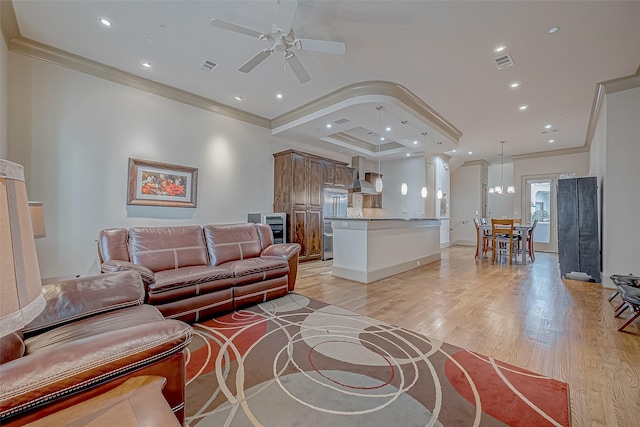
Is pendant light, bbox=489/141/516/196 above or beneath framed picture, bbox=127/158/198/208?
above

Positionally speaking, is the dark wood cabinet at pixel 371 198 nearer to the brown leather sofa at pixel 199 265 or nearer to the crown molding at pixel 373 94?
the crown molding at pixel 373 94

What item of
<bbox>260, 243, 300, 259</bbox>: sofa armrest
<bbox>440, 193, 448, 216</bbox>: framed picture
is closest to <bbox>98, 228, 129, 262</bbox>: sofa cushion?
<bbox>260, 243, 300, 259</bbox>: sofa armrest

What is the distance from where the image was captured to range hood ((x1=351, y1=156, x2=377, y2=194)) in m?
7.52

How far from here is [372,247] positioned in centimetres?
449

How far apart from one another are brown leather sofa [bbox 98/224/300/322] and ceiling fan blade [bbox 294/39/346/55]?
251 centimetres

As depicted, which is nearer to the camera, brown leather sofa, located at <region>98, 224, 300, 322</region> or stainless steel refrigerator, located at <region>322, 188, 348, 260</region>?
brown leather sofa, located at <region>98, 224, 300, 322</region>

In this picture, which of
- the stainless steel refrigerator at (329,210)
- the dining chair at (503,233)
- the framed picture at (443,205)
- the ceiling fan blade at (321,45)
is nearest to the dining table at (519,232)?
the dining chair at (503,233)

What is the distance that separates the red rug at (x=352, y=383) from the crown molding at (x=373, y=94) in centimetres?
358

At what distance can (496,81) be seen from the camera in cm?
411

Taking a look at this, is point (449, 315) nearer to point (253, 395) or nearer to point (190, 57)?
point (253, 395)

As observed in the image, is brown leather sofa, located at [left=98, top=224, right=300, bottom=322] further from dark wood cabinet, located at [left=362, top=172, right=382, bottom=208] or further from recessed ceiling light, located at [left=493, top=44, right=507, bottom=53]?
dark wood cabinet, located at [left=362, top=172, right=382, bottom=208]

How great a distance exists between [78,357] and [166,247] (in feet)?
8.07

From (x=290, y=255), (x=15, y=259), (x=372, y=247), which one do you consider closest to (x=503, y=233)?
(x=372, y=247)

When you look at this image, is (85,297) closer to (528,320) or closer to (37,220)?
(37,220)
